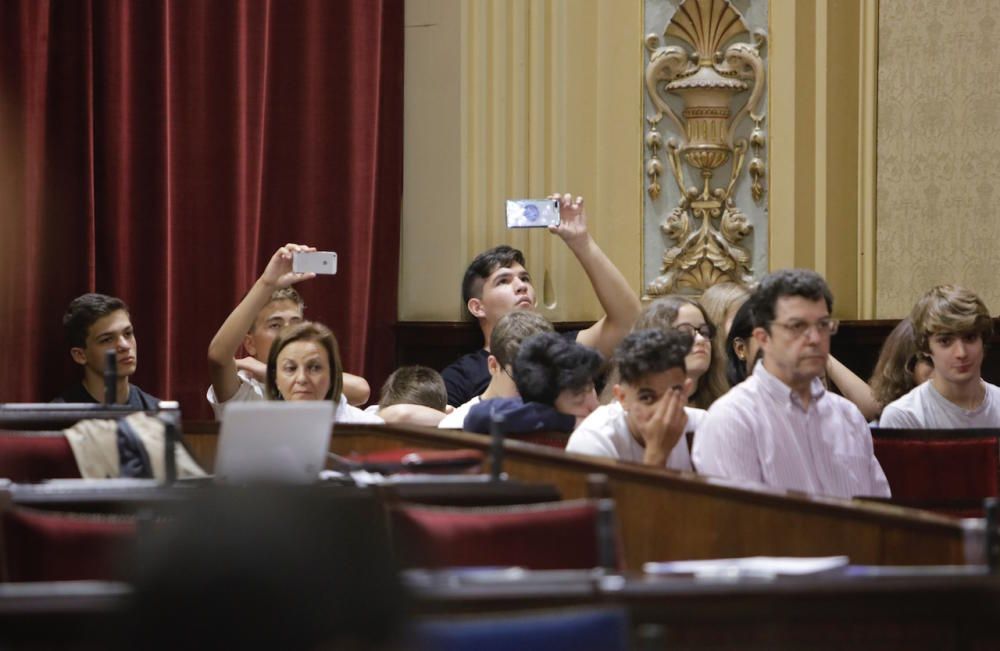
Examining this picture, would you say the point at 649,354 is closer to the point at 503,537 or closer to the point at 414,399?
the point at 503,537

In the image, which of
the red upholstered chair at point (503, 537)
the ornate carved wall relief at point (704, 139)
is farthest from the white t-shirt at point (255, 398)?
the red upholstered chair at point (503, 537)

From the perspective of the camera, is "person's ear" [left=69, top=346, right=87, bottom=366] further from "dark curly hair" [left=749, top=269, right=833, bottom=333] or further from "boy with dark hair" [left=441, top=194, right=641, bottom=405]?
"dark curly hair" [left=749, top=269, right=833, bottom=333]

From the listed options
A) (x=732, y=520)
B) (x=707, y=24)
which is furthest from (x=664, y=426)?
(x=707, y=24)

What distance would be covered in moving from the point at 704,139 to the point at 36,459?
344cm

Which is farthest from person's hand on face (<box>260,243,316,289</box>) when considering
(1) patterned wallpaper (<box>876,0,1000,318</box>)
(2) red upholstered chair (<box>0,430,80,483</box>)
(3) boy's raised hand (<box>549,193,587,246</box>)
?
(1) patterned wallpaper (<box>876,0,1000,318</box>)

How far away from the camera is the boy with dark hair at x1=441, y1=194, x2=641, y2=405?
5.66 metres

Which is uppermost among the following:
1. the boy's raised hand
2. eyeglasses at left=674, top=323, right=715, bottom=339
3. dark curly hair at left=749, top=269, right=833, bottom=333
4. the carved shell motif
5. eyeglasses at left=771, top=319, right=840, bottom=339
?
the carved shell motif

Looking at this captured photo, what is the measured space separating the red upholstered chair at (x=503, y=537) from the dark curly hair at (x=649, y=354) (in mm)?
1195

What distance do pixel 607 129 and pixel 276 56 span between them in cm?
137

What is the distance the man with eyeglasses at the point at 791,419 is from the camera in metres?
3.82

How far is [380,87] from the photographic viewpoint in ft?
21.3

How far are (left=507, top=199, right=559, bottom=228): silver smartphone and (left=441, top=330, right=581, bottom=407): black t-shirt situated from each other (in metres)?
0.44

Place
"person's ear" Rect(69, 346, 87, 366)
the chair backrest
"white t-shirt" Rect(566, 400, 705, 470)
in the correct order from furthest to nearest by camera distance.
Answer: "person's ear" Rect(69, 346, 87, 366), "white t-shirt" Rect(566, 400, 705, 470), the chair backrest

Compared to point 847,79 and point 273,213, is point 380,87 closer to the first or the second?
point 273,213
